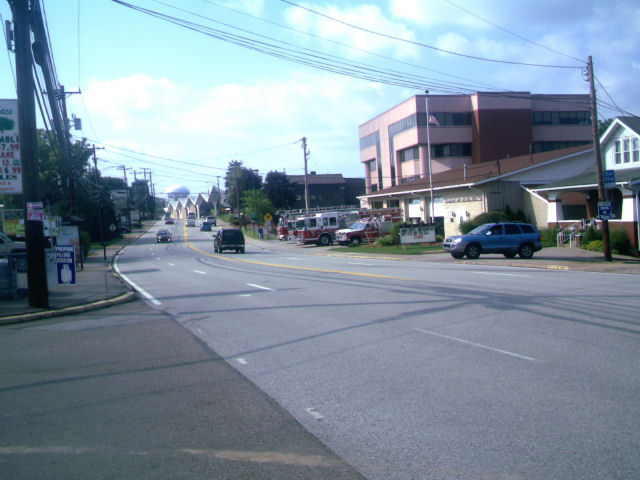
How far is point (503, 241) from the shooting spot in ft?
87.9

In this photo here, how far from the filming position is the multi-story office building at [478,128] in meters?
62.9

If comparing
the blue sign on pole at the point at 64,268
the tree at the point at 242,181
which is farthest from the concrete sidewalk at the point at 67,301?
the tree at the point at 242,181

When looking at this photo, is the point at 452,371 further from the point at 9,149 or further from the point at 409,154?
the point at 409,154

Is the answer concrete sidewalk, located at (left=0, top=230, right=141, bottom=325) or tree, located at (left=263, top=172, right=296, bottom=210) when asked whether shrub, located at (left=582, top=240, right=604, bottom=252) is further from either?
tree, located at (left=263, top=172, right=296, bottom=210)

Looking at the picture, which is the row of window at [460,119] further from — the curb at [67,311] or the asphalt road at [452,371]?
the curb at [67,311]

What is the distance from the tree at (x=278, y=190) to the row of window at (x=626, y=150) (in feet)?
200

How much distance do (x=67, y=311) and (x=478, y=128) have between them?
5719 centimetres

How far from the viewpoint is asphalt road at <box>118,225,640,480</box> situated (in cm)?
462

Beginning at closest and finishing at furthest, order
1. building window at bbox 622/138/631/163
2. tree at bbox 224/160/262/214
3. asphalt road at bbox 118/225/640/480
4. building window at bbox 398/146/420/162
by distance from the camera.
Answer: asphalt road at bbox 118/225/640/480
building window at bbox 622/138/631/163
building window at bbox 398/146/420/162
tree at bbox 224/160/262/214

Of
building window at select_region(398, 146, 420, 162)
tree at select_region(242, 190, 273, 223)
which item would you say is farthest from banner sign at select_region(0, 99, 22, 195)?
tree at select_region(242, 190, 273, 223)

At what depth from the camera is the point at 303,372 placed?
288 inches

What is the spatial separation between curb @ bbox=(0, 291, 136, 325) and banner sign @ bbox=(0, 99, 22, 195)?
13.9ft

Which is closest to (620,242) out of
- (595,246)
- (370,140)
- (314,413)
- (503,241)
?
(595,246)

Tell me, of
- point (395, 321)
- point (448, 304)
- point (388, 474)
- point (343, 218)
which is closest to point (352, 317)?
point (395, 321)
